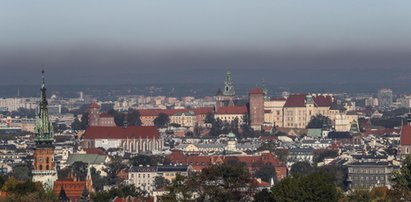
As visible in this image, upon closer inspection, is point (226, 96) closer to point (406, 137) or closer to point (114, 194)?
point (406, 137)

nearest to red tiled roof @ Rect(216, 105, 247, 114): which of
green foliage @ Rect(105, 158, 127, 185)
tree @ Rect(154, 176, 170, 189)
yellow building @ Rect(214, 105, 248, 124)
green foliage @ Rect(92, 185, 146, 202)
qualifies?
yellow building @ Rect(214, 105, 248, 124)

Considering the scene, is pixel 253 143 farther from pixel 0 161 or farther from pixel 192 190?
pixel 192 190

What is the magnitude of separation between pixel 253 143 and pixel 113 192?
225ft

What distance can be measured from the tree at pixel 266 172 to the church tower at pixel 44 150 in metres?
24.5

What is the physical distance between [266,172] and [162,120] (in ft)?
241

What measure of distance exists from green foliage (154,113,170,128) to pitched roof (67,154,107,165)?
53.5m

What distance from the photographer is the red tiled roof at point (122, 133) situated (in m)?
126

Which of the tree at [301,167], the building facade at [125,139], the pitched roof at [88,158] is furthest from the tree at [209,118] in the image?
the tree at [301,167]

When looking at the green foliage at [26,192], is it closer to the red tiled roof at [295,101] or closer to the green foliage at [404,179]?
the green foliage at [404,179]

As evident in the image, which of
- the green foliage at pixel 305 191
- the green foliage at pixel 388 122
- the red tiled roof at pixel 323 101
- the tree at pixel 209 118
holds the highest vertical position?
the red tiled roof at pixel 323 101

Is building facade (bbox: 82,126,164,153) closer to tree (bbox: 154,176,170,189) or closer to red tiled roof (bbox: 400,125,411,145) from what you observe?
red tiled roof (bbox: 400,125,411,145)

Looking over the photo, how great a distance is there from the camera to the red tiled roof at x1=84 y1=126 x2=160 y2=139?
126 metres

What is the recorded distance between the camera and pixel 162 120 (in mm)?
159875

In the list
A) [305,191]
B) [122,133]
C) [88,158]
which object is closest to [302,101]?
[122,133]
